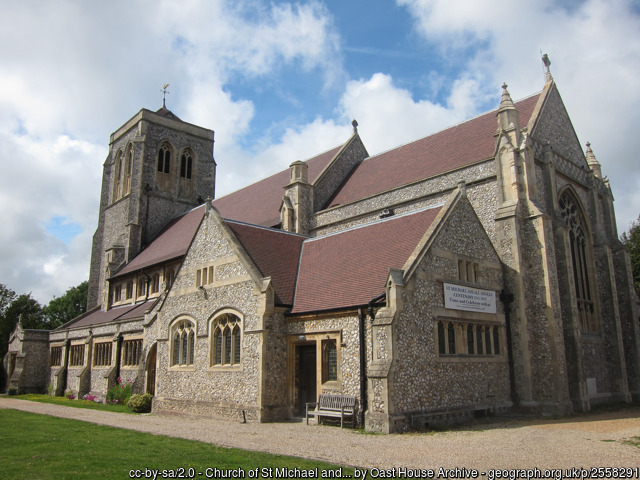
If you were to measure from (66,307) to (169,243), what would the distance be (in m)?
38.1

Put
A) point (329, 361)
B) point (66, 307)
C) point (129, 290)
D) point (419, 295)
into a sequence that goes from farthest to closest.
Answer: point (66, 307) → point (129, 290) → point (329, 361) → point (419, 295)

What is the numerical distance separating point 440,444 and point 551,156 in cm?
1472

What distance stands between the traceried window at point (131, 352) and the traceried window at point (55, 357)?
1059cm

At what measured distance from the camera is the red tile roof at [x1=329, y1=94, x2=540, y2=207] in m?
23.5

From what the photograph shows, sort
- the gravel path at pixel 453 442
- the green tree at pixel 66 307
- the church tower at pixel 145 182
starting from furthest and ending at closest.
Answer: the green tree at pixel 66 307 < the church tower at pixel 145 182 < the gravel path at pixel 453 442

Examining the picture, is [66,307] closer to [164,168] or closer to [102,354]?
[164,168]

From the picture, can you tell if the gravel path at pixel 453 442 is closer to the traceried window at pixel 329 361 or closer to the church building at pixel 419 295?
the church building at pixel 419 295

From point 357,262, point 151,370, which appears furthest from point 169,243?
point 357,262

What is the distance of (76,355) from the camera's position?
1366 inches

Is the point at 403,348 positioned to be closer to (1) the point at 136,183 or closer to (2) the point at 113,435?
(2) the point at 113,435

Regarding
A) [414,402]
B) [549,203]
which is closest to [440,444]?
[414,402]

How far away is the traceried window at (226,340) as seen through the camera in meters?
18.7

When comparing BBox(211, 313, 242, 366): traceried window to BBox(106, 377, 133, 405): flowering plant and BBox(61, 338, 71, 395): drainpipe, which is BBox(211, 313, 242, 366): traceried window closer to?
BBox(106, 377, 133, 405): flowering plant

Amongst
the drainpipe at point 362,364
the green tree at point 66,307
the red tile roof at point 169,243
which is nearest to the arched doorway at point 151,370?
the red tile roof at point 169,243
